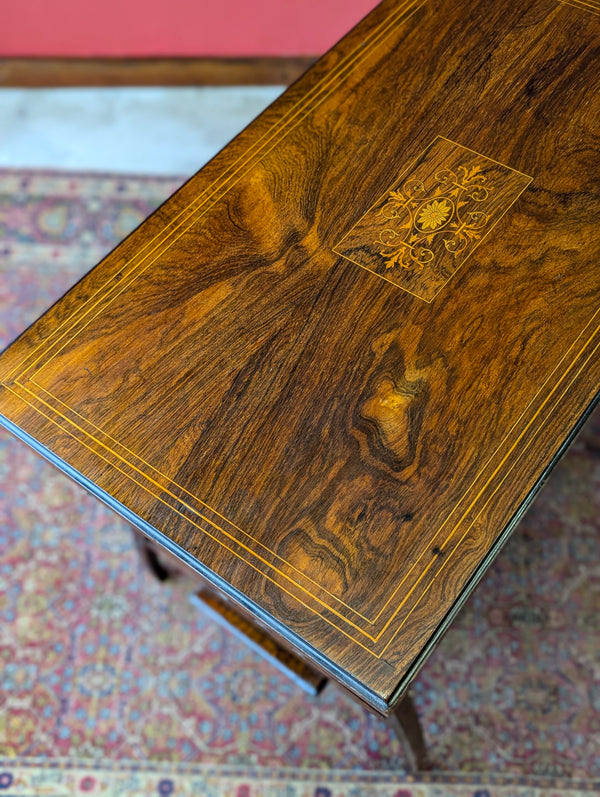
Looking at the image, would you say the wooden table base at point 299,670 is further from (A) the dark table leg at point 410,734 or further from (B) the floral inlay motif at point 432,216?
(B) the floral inlay motif at point 432,216

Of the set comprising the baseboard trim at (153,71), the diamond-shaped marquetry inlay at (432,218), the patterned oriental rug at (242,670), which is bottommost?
the patterned oriental rug at (242,670)

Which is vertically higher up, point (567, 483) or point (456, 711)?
point (567, 483)

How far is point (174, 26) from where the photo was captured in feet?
7.59

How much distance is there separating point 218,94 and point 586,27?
1285 millimetres

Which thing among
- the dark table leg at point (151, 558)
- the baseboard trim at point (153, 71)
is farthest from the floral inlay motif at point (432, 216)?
the baseboard trim at point (153, 71)

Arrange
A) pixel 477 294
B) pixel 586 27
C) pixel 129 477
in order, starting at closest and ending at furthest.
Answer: pixel 129 477 → pixel 477 294 → pixel 586 27

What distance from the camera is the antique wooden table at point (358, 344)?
98cm

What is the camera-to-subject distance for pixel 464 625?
1.62 m

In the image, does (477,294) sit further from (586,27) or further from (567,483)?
(567,483)

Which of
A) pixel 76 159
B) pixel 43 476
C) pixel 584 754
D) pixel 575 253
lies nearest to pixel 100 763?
pixel 43 476

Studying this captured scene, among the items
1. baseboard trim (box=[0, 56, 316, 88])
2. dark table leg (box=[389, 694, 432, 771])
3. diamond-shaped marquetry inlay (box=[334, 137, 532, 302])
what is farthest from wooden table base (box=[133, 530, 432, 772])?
baseboard trim (box=[0, 56, 316, 88])

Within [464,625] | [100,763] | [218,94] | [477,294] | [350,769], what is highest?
[218,94]

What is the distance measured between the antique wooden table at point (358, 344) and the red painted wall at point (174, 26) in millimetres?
926

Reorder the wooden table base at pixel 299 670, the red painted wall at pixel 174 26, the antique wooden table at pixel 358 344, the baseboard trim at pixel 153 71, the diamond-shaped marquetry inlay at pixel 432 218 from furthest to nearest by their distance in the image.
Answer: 1. the baseboard trim at pixel 153 71
2. the red painted wall at pixel 174 26
3. the wooden table base at pixel 299 670
4. the diamond-shaped marquetry inlay at pixel 432 218
5. the antique wooden table at pixel 358 344
